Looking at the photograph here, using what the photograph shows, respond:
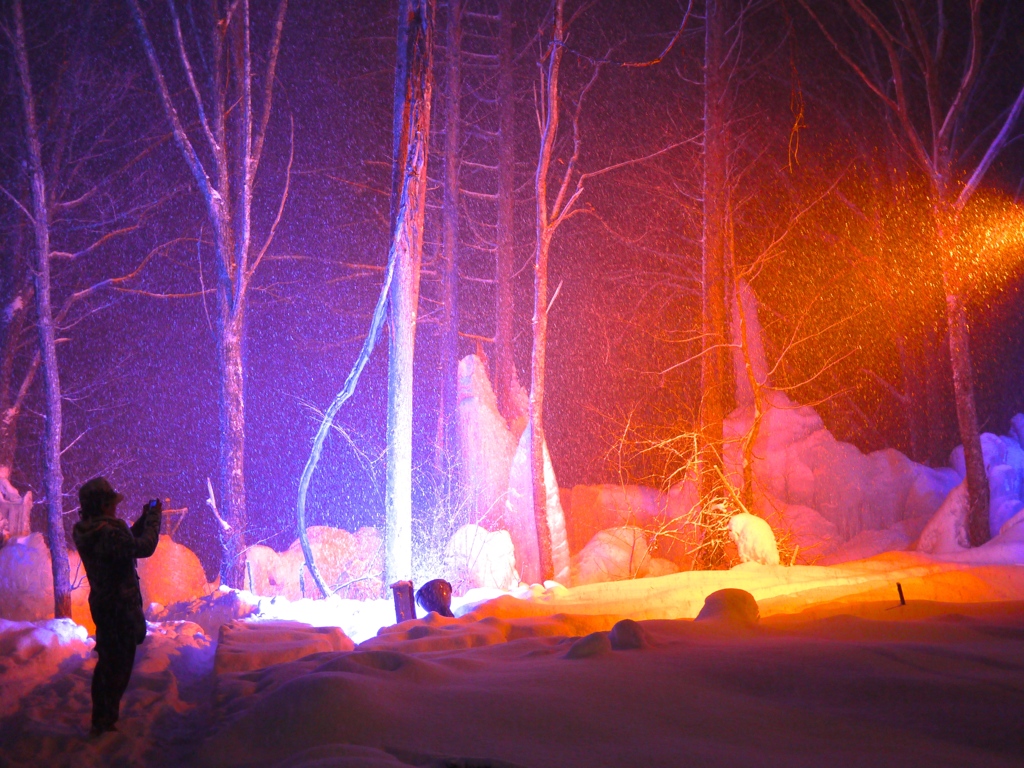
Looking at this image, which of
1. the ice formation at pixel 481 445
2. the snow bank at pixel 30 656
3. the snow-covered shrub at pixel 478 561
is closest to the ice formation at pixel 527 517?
the ice formation at pixel 481 445

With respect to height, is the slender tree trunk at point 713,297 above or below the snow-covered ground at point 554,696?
above

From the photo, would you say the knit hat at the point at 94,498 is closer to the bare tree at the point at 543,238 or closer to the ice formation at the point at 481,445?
the bare tree at the point at 543,238

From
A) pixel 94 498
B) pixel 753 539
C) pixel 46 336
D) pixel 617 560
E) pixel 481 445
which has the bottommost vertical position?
pixel 617 560

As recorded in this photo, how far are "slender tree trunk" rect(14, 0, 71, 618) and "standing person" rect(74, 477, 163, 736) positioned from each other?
7352 mm

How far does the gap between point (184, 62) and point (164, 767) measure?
1046 cm

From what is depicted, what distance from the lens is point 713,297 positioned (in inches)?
476

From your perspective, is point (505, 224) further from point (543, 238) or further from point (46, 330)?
point (46, 330)

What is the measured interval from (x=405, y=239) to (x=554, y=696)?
22.5 feet

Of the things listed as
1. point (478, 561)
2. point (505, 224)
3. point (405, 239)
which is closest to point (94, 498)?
point (405, 239)

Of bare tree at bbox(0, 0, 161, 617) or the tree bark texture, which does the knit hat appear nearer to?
bare tree at bbox(0, 0, 161, 617)

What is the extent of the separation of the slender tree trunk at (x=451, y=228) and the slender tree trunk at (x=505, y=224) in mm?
890

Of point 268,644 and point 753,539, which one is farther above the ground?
point 753,539

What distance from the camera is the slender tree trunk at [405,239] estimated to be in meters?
9.16

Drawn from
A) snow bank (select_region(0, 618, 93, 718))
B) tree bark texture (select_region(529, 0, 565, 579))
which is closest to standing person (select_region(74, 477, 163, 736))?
snow bank (select_region(0, 618, 93, 718))
